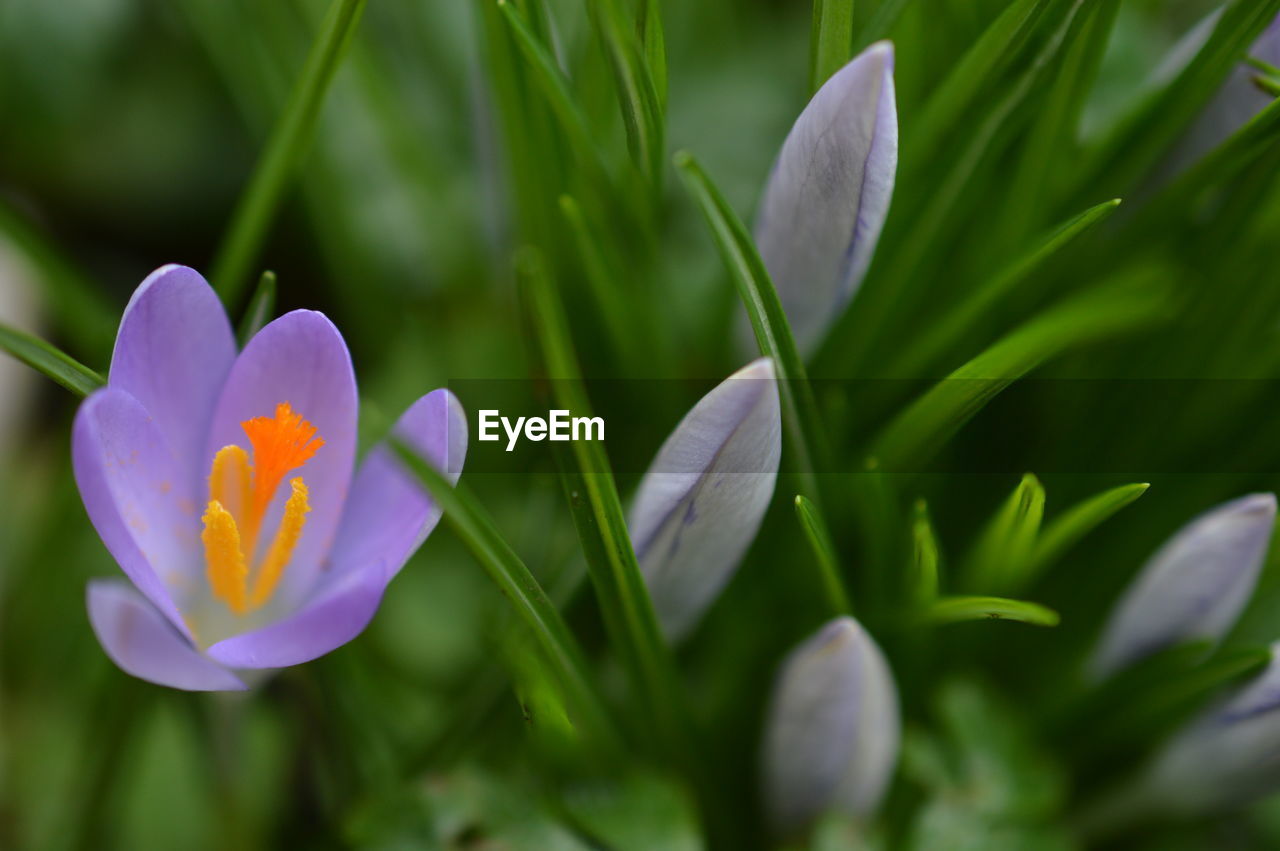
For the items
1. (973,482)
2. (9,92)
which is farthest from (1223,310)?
(9,92)

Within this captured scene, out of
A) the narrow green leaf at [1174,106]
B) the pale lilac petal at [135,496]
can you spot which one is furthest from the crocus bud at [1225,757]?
the pale lilac petal at [135,496]

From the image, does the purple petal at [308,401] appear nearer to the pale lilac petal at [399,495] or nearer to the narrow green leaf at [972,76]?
the pale lilac petal at [399,495]

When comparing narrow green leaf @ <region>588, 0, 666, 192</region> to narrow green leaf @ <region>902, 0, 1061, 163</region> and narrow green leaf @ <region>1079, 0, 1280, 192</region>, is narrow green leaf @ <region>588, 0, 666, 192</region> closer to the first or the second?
narrow green leaf @ <region>902, 0, 1061, 163</region>

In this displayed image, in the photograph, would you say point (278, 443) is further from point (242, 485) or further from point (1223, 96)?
point (1223, 96)

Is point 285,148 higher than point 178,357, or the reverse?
point 285,148

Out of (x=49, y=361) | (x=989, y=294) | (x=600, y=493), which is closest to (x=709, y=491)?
(x=600, y=493)

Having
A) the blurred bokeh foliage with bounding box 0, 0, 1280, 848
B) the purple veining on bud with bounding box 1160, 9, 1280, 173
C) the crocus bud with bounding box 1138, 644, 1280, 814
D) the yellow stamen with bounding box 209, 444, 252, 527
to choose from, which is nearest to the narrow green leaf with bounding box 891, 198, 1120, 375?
the blurred bokeh foliage with bounding box 0, 0, 1280, 848
